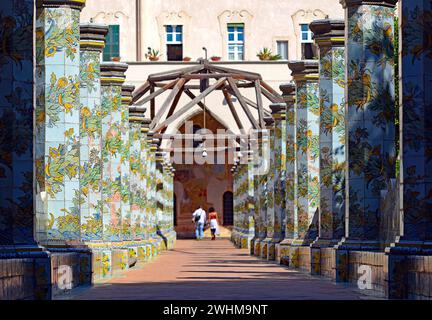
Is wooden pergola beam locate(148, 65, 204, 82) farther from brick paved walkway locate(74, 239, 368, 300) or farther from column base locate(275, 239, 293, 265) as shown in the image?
brick paved walkway locate(74, 239, 368, 300)

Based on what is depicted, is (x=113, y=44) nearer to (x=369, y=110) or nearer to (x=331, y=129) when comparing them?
(x=331, y=129)

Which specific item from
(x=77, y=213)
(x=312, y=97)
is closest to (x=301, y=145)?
(x=312, y=97)

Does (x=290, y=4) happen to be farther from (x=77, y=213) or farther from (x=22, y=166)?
(x=22, y=166)

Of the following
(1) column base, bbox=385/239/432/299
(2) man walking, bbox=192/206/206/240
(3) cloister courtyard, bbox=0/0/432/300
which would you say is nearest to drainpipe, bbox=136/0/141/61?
(2) man walking, bbox=192/206/206/240

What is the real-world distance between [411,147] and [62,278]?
19.0 ft

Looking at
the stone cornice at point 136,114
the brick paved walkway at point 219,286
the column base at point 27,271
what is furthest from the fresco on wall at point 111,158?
the column base at point 27,271

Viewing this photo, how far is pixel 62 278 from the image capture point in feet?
60.6

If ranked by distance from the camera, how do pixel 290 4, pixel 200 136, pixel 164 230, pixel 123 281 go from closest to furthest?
pixel 123 281
pixel 164 230
pixel 200 136
pixel 290 4

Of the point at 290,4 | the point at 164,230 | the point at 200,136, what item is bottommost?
the point at 164,230

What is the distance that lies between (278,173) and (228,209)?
129 feet

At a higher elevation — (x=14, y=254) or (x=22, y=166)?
(x=22, y=166)

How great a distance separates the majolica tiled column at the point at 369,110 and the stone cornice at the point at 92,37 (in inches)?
213

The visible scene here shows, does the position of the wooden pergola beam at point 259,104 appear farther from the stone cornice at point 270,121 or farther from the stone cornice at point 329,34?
the stone cornice at point 329,34

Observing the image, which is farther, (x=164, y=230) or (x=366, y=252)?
(x=164, y=230)
